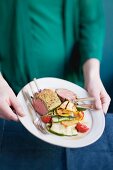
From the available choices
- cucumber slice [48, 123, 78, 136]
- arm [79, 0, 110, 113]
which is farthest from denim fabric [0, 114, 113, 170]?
arm [79, 0, 110, 113]

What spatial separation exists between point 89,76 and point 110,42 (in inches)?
16.5

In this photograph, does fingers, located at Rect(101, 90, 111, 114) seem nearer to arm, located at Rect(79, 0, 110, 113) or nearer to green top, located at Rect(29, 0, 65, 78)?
arm, located at Rect(79, 0, 110, 113)

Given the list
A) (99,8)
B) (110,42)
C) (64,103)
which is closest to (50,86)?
(64,103)

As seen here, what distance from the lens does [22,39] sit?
1.08 m

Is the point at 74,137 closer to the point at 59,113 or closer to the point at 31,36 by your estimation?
the point at 59,113

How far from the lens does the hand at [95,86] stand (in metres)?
0.89

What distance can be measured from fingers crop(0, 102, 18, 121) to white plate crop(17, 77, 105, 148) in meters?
0.02

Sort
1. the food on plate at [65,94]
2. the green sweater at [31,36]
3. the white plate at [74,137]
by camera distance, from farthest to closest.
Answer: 1. the green sweater at [31,36]
2. the food on plate at [65,94]
3. the white plate at [74,137]

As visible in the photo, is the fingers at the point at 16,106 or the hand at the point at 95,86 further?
the hand at the point at 95,86

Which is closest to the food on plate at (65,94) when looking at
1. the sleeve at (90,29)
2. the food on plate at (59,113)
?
the food on plate at (59,113)

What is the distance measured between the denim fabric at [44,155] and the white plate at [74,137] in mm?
53

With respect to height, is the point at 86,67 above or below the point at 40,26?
below

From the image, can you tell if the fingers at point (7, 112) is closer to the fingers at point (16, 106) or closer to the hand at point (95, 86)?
the fingers at point (16, 106)

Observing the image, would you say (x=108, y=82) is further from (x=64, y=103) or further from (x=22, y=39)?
(x=64, y=103)
